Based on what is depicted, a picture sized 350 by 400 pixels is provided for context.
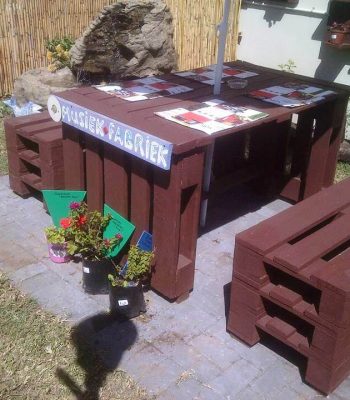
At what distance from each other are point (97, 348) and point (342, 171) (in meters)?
4.26

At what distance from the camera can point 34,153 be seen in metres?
5.13

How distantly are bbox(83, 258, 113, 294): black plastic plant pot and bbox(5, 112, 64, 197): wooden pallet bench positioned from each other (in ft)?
4.04

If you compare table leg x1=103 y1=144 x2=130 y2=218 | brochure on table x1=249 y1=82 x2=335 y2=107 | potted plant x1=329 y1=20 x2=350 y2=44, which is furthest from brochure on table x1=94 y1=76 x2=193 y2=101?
potted plant x1=329 y1=20 x2=350 y2=44

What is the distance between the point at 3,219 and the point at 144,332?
2114 mm

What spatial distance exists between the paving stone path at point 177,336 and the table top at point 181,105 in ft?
4.11

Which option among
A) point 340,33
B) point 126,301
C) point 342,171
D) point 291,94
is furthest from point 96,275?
point 340,33

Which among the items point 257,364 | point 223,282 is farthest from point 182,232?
point 257,364

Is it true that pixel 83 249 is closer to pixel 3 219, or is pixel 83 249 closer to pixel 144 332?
pixel 144 332

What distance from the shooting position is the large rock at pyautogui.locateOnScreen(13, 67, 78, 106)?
7.34 meters

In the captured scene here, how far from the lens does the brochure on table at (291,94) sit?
4430mm

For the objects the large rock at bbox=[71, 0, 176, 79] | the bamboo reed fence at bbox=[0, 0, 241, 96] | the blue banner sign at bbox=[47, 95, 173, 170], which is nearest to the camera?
the blue banner sign at bbox=[47, 95, 173, 170]

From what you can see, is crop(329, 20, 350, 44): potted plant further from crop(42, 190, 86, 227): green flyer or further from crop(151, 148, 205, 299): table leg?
crop(42, 190, 86, 227): green flyer

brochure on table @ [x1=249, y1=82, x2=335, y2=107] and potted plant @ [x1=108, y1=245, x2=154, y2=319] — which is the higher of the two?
brochure on table @ [x1=249, y1=82, x2=335, y2=107]

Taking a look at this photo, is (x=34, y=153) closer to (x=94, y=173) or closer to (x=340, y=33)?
(x=94, y=173)
